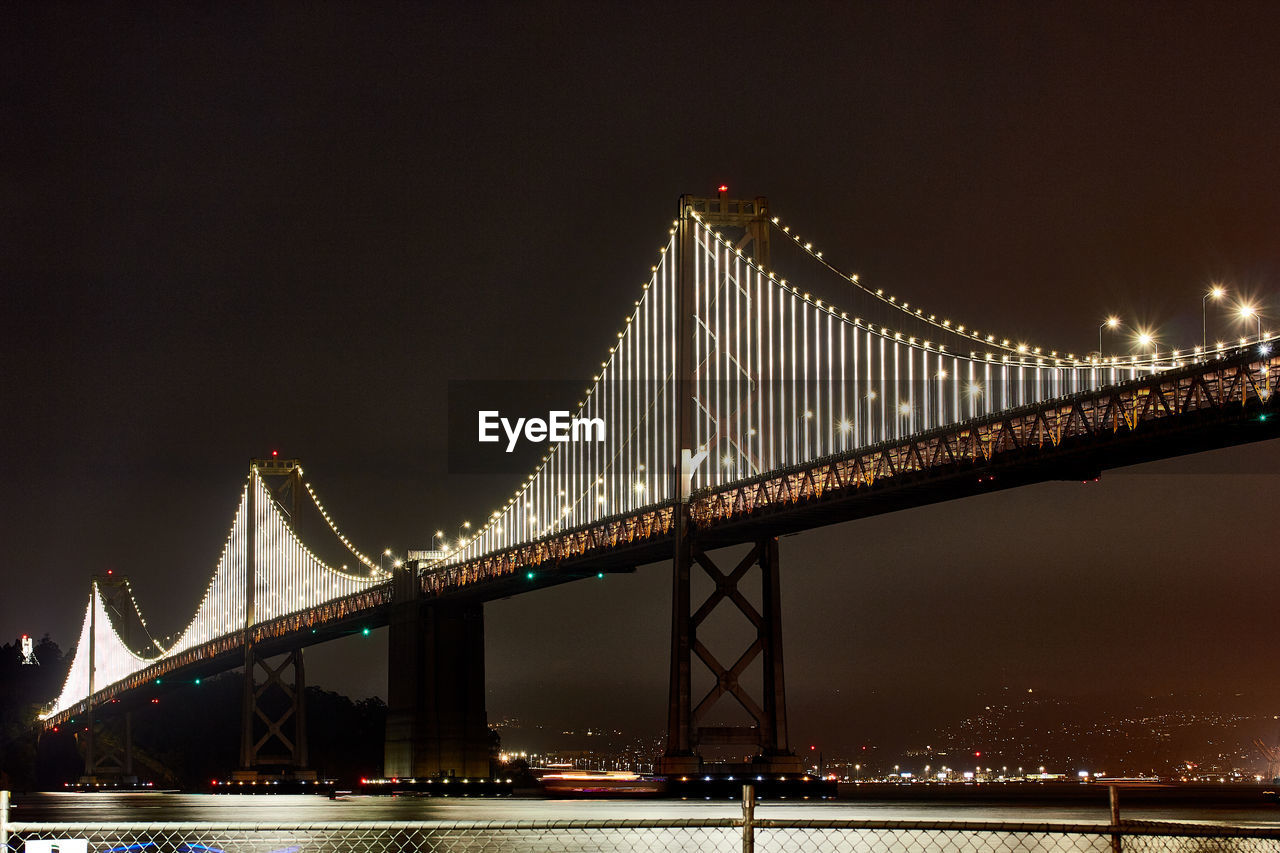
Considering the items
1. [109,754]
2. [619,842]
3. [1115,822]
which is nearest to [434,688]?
[619,842]

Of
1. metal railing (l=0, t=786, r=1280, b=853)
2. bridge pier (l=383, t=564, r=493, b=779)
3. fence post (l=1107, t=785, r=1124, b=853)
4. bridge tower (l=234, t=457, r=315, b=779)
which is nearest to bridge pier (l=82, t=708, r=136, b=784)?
bridge tower (l=234, t=457, r=315, b=779)

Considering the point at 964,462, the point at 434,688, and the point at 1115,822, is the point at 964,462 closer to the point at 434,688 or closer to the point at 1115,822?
the point at 1115,822

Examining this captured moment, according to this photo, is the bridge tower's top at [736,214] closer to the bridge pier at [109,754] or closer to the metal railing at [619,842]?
the metal railing at [619,842]

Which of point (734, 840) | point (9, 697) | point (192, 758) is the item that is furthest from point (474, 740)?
point (9, 697)

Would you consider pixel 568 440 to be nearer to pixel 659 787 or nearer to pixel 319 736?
pixel 659 787

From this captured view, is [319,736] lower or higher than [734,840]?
higher
